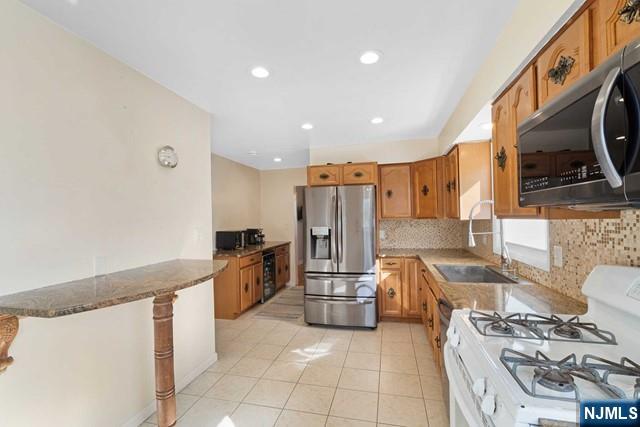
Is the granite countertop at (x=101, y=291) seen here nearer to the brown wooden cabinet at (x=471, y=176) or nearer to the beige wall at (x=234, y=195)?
the brown wooden cabinet at (x=471, y=176)

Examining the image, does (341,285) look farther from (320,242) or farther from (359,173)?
(359,173)

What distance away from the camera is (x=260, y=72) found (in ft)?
6.56

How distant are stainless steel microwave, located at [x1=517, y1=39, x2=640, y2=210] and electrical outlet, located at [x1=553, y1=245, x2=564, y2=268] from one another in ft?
3.00

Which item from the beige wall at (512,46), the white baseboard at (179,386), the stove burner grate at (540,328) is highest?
the beige wall at (512,46)

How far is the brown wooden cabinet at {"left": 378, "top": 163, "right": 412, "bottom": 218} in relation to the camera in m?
3.65

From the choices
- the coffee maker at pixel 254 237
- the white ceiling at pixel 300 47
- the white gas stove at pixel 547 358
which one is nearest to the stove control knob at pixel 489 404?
the white gas stove at pixel 547 358

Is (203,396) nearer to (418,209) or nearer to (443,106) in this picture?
(418,209)

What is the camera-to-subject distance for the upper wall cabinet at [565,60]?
989 mm

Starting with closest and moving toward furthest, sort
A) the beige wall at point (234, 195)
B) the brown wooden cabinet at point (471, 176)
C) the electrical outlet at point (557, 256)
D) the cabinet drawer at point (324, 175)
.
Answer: the electrical outlet at point (557, 256), the brown wooden cabinet at point (471, 176), the cabinet drawer at point (324, 175), the beige wall at point (234, 195)

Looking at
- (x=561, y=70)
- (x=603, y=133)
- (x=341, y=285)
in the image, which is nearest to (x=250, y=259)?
(x=341, y=285)

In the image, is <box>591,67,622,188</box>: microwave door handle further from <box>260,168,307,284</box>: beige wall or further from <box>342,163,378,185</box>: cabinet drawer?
<box>260,168,307,284</box>: beige wall

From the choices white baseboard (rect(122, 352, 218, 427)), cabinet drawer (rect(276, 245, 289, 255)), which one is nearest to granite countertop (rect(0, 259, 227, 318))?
white baseboard (rect(122, 352, 218, 427))

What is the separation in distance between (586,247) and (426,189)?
212 centimetres

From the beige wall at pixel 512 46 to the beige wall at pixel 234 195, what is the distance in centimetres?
358
